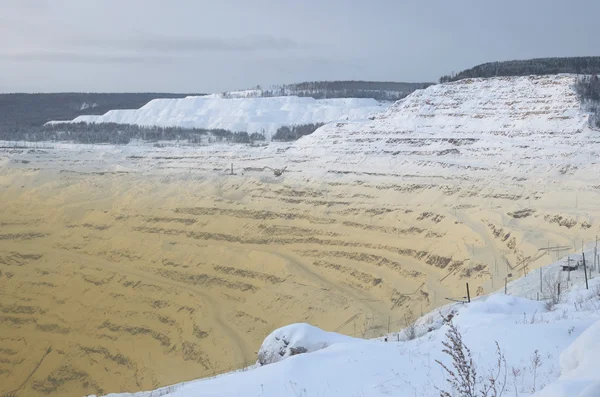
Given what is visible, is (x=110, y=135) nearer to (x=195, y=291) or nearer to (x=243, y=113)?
(x=243, y=113)

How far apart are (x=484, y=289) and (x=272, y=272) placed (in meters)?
12.1

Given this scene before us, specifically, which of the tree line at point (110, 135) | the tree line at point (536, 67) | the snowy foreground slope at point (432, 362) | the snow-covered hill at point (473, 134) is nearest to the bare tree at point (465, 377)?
the snowy foreground slope at point (432, 362)

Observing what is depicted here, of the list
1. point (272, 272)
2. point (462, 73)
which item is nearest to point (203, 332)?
point (272, 272)

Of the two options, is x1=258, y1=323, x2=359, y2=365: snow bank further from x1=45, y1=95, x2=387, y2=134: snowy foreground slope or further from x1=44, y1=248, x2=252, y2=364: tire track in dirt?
x1=45, y1=95, x2=387, y2=134: snowy foreground slope

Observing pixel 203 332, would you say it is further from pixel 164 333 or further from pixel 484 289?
pixel 484 289

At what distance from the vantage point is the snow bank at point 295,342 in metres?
10.6

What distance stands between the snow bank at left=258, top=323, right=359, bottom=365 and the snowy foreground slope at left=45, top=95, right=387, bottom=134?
296ft

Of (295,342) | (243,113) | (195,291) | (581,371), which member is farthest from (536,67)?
(243,113)

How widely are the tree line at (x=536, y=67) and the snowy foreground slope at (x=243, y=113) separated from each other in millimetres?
36977

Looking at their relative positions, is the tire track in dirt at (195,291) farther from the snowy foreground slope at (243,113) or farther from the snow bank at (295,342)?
the snowy foreground slope at (243,113)

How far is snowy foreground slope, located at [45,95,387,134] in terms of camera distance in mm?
108250

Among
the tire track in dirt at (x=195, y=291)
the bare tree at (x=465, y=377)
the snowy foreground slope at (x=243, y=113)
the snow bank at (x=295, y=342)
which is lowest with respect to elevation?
the tire track in dirt at (x=195, y=291)

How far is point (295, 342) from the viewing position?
10.7m

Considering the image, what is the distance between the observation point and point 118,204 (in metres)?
46.4
